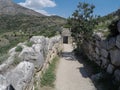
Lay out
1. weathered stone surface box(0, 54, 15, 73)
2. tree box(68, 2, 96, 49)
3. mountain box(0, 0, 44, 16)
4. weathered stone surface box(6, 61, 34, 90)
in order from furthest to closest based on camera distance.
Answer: mountain box(0, 0, 44, 16)
tree box(68, 2, 96, 49)
weathered stone surface box(0, 54, 15, 73)
weathered stone surface box(6, 61, 34, 90)

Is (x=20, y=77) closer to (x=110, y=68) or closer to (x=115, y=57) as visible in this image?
(x=115, y=57)

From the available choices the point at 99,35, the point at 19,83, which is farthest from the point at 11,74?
the point at 99,35

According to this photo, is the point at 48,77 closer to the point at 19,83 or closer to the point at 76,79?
the point at 76,79

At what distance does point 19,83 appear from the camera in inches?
216

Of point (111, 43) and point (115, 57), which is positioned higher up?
point (111, 43)

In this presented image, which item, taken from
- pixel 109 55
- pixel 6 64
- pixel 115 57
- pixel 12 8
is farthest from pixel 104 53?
pixel 12 8

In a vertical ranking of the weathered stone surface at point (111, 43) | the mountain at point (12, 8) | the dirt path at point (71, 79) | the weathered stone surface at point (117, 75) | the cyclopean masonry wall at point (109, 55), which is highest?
the mountain at point (12, 8)

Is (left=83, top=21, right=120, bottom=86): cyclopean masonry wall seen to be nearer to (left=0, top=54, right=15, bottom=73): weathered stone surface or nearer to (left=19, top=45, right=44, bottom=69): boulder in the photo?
(left=19, top=45, right=44, bottom=69): boulder

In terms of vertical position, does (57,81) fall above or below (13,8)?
below

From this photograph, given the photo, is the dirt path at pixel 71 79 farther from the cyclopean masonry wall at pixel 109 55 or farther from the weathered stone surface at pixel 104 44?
the weathered stone surface at pixel 104 44

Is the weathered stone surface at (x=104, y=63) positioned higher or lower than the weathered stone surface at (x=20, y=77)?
lower

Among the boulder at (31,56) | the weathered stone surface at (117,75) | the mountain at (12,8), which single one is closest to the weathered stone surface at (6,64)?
the boulder at (31,56)

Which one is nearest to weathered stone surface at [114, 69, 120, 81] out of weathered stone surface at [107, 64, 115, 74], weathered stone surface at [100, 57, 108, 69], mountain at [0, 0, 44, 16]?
weathered stone surface at [107, 64, 115, 74]

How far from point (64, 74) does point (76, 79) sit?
1.21 metres
